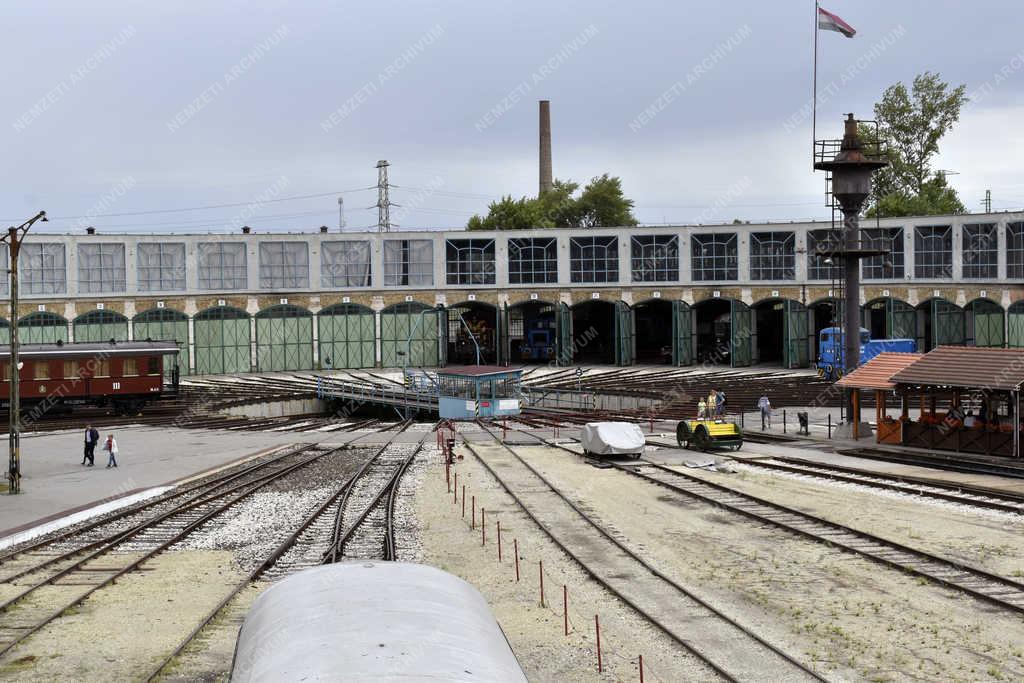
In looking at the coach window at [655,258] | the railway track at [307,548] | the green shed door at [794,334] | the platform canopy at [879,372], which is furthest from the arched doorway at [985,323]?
the railway track at [307,548]

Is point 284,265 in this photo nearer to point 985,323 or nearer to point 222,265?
point 222,265

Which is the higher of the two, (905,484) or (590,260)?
(590,260)

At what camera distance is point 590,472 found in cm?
3088

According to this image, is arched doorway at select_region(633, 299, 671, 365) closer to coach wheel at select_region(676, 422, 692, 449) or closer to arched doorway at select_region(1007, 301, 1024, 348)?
arched doorway at select_region(1007, 301, 1024, 348)

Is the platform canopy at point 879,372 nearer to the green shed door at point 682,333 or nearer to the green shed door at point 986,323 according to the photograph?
the green shed door at point 682,333

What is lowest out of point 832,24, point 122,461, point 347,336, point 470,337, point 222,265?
point 122,461

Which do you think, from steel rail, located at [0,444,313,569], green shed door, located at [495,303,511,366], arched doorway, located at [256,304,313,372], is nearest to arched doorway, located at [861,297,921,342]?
green shed door, located at [495,303,511,366]

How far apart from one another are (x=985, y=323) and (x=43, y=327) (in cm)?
7050

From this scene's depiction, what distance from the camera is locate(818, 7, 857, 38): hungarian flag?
39969 mm

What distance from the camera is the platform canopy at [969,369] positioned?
30.4 metres

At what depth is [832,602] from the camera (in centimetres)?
1553

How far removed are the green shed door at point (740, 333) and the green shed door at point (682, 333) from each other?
10.5 ft

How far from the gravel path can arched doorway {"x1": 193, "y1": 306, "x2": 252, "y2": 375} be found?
191 feet

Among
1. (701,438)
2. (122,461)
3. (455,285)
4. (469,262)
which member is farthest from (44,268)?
(701,438)
